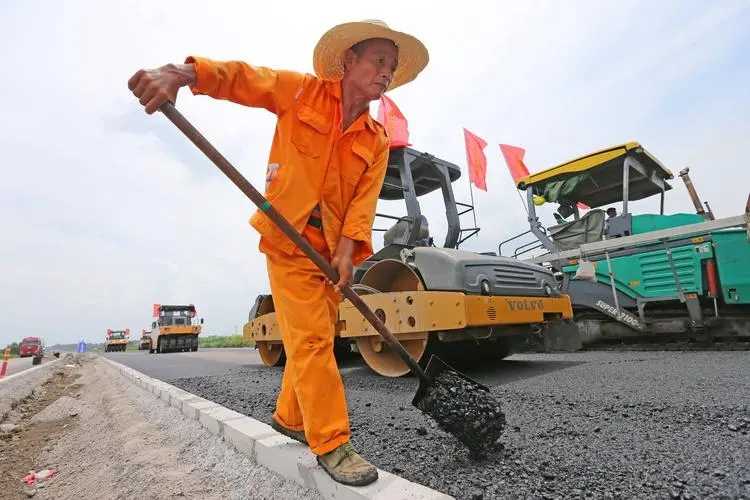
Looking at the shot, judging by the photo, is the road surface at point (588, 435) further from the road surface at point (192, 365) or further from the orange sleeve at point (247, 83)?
the road surface at point (192, 365)

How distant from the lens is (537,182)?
7090 millimetres

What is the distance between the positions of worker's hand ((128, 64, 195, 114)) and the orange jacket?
0.31ft

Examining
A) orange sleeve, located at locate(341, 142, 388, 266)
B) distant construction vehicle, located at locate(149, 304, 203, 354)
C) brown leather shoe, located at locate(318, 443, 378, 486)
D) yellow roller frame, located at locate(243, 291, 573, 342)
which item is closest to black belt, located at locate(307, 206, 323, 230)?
orange sleeve, located at locate(341, 142, 388, 266)

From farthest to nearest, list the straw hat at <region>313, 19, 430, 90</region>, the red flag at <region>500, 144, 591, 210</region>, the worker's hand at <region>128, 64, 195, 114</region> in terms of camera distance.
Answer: the red flag at <region>500, 144, 591, 210</region> < the straw hat at <region>313, 19, 430, 90</region> < the worker's hand at <region>128, 64, 195, 114</region>

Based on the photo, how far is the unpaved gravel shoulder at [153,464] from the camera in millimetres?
1917

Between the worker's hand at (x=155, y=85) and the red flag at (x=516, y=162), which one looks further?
the red flag at (x=516, y=162)

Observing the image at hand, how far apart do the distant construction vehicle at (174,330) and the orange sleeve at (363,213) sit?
21364mm

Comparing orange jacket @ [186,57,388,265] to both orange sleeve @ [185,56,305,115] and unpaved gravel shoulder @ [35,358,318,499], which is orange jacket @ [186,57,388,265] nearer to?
orange sleeve @ [185,56,305,115]

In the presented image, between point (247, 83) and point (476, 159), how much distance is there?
4.78m

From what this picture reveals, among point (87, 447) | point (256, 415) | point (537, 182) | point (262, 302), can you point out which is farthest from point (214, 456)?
point (537, 182)

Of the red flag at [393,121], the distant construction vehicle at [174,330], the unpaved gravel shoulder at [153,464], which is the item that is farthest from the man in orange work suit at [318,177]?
the distant construction vehicle at [174,330]

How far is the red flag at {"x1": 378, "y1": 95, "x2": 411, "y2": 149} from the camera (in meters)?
4.82

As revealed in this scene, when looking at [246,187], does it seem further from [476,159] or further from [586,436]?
[476,159]

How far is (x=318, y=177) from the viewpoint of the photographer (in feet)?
5.95
